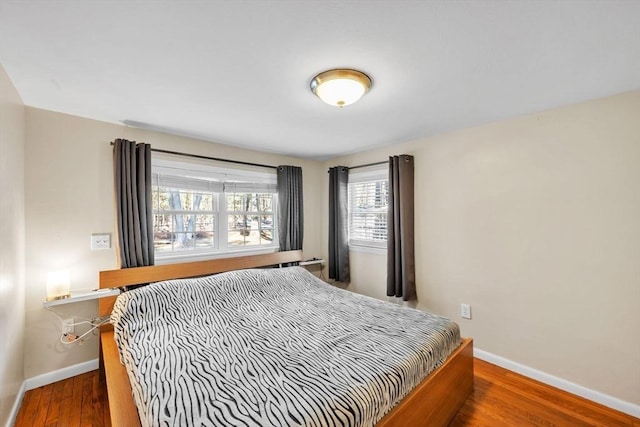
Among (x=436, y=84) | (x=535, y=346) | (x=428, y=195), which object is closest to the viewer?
(x=436, y=84)

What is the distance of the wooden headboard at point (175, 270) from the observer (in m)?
2.27

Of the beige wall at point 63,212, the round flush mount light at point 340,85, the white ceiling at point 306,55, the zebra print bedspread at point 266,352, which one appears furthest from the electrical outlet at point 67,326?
the round flush mount light at point 340,85

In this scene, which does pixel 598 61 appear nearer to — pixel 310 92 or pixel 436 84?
pixel 436 84

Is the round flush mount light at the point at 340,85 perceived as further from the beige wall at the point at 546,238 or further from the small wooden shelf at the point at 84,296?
the small wooden shelf at the point at 84,296

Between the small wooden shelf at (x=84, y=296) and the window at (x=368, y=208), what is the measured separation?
265 cm

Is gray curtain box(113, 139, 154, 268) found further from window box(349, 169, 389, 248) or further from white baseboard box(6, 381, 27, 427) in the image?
window box(349, 169, 389, 248)

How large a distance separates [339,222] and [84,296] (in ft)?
8.91

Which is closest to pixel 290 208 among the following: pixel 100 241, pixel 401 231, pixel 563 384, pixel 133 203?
pixel 401 231

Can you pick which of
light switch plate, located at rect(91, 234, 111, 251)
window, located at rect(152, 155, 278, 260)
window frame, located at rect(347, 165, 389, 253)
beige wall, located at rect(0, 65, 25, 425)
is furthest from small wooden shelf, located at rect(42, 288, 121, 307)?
window frame, located at rect(347, 165, 389, 253)

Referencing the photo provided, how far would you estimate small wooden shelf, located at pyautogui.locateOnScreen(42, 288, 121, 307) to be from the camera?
6.88 ft

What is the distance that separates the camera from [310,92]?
1.88 m

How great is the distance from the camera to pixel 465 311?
2652 millimetres

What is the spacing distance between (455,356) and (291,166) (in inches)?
108

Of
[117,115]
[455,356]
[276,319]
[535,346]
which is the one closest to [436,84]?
[455,356]
